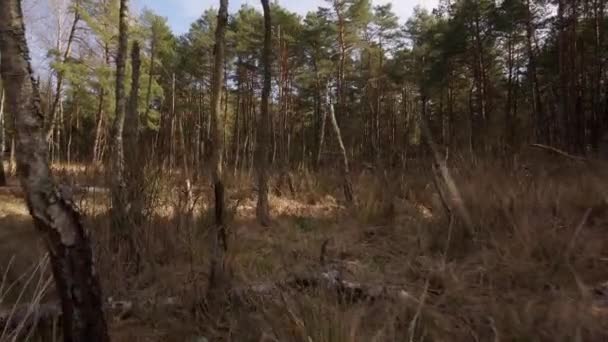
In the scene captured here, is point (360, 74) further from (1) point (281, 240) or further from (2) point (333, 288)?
(2) point (333, 288)

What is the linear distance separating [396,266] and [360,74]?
19.6 m

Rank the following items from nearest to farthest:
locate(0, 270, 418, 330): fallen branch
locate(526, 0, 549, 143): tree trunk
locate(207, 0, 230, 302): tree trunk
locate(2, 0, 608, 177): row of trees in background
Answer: locate(0, 270, 418, 330): fallen branch < locate(207, 0, 230, 302): tree trunk < locate(2, 0, 608, 177): row of trees in background < locate(526, 0, 549, 143): tree trunk

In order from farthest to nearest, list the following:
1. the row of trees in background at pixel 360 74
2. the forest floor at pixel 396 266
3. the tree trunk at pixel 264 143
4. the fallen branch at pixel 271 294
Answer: the row of trees in background at pixel 360 74, the tree trunk at pixel 264 143, the fallen branch at pixel 271 294, the forest floor at pixel 396 266

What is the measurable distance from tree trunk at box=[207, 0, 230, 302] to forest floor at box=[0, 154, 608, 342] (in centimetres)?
14

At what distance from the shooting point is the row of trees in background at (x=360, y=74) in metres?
10.5

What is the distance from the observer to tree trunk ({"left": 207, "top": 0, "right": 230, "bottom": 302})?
256 centimetres

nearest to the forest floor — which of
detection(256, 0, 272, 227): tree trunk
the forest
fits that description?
the forest

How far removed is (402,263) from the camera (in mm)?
3475

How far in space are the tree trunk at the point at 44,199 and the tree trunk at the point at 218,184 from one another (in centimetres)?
96

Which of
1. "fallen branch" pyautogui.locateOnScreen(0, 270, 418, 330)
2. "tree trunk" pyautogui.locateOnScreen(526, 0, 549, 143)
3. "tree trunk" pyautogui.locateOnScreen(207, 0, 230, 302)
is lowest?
"fallen branch" pyautogui.locateOnScreen(0, 270, 418, 330)

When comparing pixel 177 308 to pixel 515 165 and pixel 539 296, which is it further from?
pixel 515 165

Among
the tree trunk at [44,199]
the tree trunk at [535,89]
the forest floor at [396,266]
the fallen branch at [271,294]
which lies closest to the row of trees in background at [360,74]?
the tree trunk at [535,89]

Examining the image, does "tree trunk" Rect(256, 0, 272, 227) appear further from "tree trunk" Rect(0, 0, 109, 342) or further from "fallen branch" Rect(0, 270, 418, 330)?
"tree trunk" Rect(0, 0, 109, 342)

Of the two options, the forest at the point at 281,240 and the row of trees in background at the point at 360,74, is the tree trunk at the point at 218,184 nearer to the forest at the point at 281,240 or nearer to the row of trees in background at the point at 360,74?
the forest at the point at 281,240
